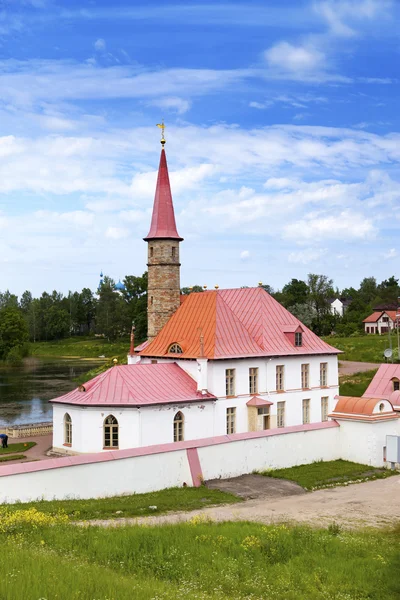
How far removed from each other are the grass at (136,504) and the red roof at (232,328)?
30.7 feet

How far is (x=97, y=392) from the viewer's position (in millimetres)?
29109

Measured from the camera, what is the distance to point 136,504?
831 inches

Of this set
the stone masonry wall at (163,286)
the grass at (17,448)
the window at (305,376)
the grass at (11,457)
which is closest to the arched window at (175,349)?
the stone masonry wall at (163,286)

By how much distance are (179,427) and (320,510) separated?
10.1 metres

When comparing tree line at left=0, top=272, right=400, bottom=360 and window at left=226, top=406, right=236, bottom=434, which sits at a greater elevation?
tree line at left=0, top=272, right=400, bottom=360

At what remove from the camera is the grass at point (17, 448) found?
3097 cm

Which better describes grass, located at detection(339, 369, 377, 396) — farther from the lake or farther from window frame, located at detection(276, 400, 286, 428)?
the lake

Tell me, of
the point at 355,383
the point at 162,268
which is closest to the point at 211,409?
the point at 162,268

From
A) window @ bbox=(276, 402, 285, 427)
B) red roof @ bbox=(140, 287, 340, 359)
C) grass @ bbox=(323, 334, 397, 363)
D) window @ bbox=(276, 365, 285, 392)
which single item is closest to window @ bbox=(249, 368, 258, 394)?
red roof @ bbox=(140, 287, 340, 359)

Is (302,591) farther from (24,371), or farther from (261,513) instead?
(24,371)

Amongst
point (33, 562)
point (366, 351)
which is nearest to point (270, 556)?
point (33, 562)

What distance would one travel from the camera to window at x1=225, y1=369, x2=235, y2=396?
32.6m

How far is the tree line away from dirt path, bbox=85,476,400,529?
6269cm

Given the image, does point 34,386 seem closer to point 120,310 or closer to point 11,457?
point 11,457
